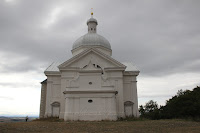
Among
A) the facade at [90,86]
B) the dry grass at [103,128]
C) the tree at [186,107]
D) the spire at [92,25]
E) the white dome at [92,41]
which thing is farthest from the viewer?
the spire at [92,25]

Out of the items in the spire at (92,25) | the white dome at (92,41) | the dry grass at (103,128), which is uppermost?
the spire at (92,25)

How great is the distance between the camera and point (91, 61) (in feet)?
98.3

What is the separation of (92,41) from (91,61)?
18.6 ft

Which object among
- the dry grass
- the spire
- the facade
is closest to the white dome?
the facade

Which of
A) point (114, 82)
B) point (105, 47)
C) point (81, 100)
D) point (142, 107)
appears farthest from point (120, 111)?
point (142, 107)

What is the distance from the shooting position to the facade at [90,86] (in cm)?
2411

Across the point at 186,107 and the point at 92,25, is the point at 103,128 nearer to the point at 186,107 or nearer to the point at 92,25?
the point at 186,107

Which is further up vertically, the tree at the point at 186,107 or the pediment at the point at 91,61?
the pediment at the point at 91,61

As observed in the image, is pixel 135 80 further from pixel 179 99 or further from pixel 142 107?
pixel 142 107

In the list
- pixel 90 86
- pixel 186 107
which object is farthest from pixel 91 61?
pixel 186 107

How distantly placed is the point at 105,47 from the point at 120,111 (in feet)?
39.7

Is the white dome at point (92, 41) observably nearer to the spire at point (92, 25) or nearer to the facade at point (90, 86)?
the facade at point (90, 86)

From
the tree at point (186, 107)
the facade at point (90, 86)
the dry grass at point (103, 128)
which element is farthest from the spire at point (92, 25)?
the dry grass at point (103, 128)

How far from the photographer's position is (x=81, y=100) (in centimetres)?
2431
